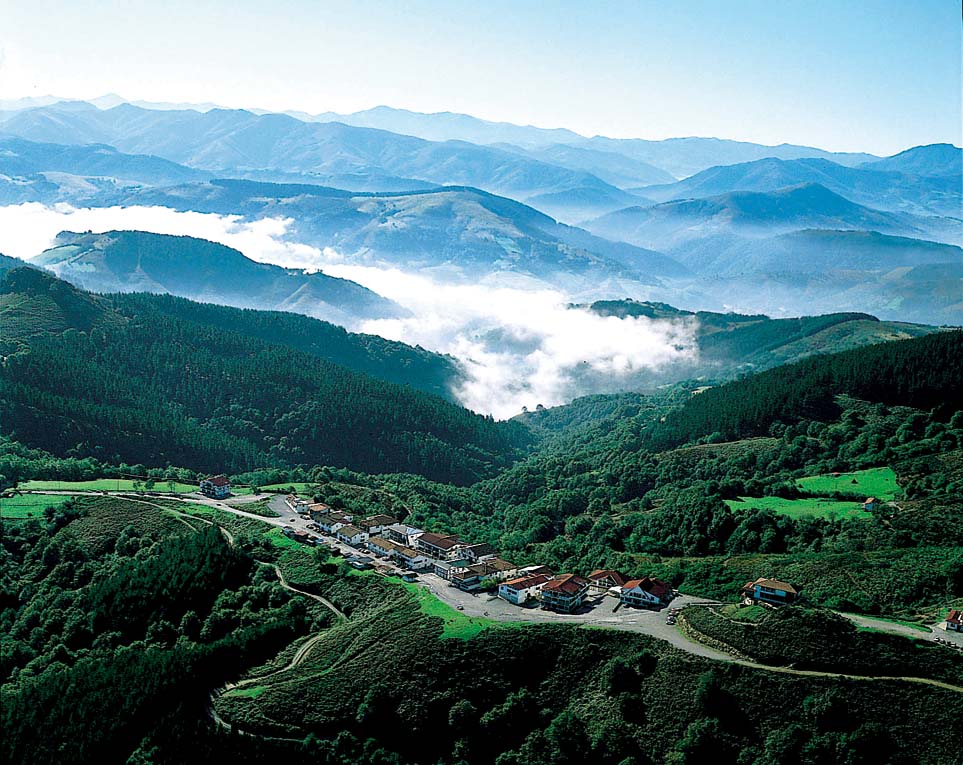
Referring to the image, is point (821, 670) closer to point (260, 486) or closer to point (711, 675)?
point (711, 675)

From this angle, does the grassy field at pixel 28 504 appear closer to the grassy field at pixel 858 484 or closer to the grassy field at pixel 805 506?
the grassy field at pixel 805 506

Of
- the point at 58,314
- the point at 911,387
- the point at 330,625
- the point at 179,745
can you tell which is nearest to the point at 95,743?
the point at 179,745

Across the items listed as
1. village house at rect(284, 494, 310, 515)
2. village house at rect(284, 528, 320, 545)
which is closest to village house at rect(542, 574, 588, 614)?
village house at rect(284, 528, 320, 545)

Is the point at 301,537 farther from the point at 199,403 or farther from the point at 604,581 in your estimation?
the point at 199,403

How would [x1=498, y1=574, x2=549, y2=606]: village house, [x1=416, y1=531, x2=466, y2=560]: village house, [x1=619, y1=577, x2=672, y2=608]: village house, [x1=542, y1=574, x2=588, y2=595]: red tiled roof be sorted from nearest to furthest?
[x1=619, y1=577, x2=672, y2=608]: village house
[x1=542, y1=574, x2=588, y2=595]: red tiled roof
[x1=498, y1=574, x2=549, y2=606]: village house
[x1=416, y1=531, x2=466, y2=560]: village house

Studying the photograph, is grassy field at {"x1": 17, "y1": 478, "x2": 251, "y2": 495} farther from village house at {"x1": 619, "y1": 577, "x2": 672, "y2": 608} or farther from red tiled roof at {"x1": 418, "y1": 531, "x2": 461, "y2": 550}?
village house at {"x1": 619, "y1": 577, "x2": 672, "y2": 608}

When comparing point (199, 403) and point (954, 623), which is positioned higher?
point (954, 623)

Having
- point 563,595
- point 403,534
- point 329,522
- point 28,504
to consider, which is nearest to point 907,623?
point 563,595
